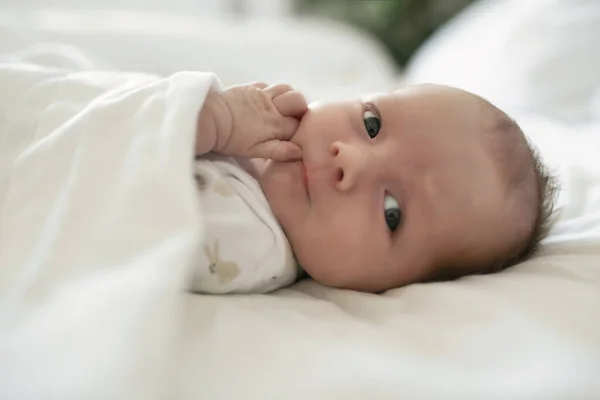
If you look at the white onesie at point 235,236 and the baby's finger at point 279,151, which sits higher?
the baby's finger at point 279,151

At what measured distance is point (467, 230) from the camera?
2.40 feet

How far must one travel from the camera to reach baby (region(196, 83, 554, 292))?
2.37 ft

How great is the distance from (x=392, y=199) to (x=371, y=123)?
0.10 m

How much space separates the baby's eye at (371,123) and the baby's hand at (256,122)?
78mm

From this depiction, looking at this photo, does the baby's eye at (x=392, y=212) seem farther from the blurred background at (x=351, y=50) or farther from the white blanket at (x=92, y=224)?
the blurred background at (x=351, y=50)

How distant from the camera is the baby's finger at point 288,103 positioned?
2.60 feet

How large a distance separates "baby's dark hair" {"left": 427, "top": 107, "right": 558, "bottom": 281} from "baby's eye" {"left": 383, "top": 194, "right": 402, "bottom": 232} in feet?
0.26

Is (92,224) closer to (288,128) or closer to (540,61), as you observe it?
(288,128)

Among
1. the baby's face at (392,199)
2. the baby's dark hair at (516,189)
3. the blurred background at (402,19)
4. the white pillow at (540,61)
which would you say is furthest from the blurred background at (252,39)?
the baby's dark hair at (516,189)

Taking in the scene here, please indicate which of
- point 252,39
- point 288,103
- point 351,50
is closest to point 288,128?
point 288,103

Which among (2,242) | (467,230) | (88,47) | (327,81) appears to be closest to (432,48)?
(327,81)

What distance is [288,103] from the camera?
0.79 metres

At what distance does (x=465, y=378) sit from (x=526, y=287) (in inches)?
6.8

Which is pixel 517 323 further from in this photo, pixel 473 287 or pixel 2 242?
pixel 2 242
